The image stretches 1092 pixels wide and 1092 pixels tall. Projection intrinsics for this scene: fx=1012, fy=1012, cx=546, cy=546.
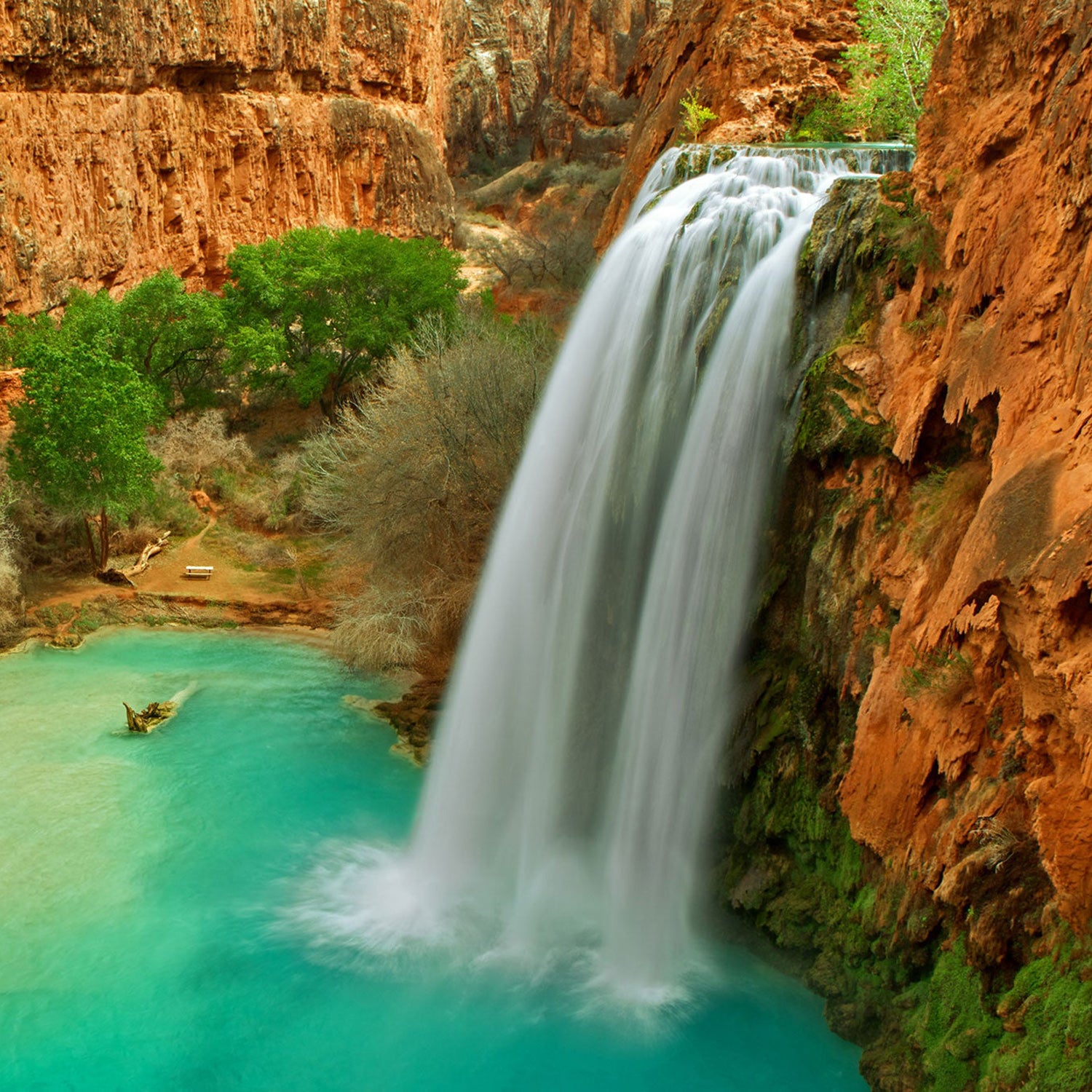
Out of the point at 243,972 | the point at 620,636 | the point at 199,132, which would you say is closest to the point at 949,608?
the point at 620,636

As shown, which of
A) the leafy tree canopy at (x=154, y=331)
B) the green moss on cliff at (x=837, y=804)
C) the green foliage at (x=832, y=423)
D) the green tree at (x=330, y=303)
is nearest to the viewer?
the green moss on cliff at (x=837, y=804)

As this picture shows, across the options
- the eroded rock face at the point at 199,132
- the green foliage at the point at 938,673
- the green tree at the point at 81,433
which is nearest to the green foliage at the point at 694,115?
the green tree at the point at 81,433

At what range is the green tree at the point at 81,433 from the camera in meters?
18.1

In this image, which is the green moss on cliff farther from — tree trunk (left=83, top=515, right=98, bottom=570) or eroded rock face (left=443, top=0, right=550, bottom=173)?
eroded rock face (left=443, top=0, right=550, bottom=173)

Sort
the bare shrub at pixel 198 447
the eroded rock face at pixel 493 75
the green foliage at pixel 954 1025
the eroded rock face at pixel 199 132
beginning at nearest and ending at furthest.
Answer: the green foliage at pixel 954 1025
the bare shrub at pixel 198 447
the eroded rock face at pixel 199 132
the eroded rock face at pixel 493 75

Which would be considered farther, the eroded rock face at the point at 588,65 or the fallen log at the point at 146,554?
the eroded rock face at the point at 588,65

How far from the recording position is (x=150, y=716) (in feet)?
48.7

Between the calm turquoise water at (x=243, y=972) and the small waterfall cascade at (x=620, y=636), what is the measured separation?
1.87ft

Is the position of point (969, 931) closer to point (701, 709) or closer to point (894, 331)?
point (701, 709)

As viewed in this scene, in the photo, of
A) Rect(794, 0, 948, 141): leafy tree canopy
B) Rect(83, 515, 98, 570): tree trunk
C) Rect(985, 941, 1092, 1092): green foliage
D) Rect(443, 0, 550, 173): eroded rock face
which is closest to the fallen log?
Rect(83, 515, 98, 570): tree trunk

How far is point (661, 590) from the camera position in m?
9.95

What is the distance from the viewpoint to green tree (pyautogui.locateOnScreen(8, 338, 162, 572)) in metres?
18.1

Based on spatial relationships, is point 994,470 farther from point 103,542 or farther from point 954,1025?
point 103,542

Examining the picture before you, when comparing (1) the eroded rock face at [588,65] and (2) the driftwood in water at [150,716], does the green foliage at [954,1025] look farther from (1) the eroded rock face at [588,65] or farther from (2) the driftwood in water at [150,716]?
(1) the eroded rock face at [588,65]
